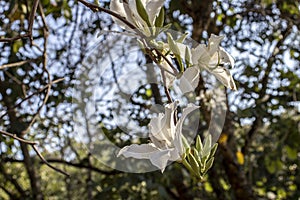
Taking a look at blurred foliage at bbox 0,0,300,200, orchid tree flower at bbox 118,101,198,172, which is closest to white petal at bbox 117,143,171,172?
orchid tree flower at bbox 118,101,198,172

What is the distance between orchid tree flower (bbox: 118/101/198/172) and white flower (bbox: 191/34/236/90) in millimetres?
53

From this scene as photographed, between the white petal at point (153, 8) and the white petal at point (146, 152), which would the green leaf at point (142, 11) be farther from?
the white petal at point (146, 152)

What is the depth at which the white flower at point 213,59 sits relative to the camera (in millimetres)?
535

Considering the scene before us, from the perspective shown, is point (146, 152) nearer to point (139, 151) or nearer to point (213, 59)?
point (139, 151)

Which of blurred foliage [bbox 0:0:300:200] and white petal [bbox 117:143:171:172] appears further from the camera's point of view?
blurred foliage [bbox 0:0:300:200]

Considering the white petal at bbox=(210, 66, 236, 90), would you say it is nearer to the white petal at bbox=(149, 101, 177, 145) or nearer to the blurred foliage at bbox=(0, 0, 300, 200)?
the white petal at bbox=(149, 101, 177, 145)

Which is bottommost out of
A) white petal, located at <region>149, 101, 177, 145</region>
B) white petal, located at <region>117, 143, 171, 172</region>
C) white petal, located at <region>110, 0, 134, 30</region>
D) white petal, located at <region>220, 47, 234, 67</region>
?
white petal, located at <region>117, 143, 171, 172</region>

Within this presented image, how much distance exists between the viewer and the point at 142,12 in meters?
0.53

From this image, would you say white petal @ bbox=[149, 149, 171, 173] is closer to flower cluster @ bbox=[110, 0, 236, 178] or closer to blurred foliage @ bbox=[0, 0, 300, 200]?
flower cluster @ bbox=[110, 0, 236, 178]

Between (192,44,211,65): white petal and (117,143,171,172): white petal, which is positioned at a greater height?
(192,44,211,65): white petal

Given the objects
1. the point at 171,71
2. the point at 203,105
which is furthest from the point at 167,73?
the point at 203,105

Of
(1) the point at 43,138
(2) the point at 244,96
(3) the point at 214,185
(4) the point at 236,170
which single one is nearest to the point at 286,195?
(3) the point at 214,185

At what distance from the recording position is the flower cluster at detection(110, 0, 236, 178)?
1.69 feet

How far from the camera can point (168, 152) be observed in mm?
499
